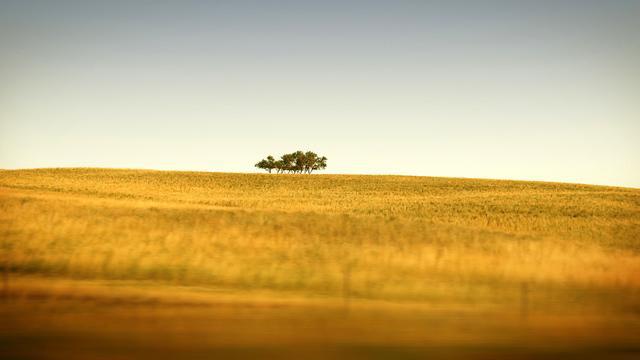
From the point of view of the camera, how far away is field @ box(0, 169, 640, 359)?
24.8ft

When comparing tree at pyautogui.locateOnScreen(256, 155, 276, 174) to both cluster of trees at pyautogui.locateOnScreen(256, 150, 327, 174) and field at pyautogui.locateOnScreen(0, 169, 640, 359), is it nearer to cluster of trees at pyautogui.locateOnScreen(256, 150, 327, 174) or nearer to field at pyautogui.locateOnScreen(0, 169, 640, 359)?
cluster of trees at pyautogui.locateOnScreen(256, 150, 327, 174)

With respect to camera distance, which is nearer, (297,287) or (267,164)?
(297,287)

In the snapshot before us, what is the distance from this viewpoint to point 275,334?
7895 mm

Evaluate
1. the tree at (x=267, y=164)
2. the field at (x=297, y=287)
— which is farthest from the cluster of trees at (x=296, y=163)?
the field at (x=297, y=287)

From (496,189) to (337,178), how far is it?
785 inches

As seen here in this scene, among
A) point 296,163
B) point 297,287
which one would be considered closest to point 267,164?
point 296,163

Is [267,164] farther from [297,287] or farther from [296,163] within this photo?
[297,287]

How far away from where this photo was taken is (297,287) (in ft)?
40.7

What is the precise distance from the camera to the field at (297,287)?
7.55 metres

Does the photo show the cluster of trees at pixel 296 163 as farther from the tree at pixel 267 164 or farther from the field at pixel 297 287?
the field at pixel 297 287

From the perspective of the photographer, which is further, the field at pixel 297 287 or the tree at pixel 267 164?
the tree at pixel 267 164

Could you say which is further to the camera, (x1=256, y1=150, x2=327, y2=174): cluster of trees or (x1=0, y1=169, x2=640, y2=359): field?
(x1=256, y1=150, x2=327, y2=174): cluster of trees

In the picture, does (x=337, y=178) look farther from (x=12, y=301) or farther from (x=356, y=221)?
(x=12, y=301)

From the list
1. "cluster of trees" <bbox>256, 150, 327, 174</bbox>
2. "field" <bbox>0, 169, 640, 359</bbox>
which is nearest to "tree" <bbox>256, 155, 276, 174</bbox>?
"cluster of trees" <bbox>256, 150, 327, 174</bbox>
